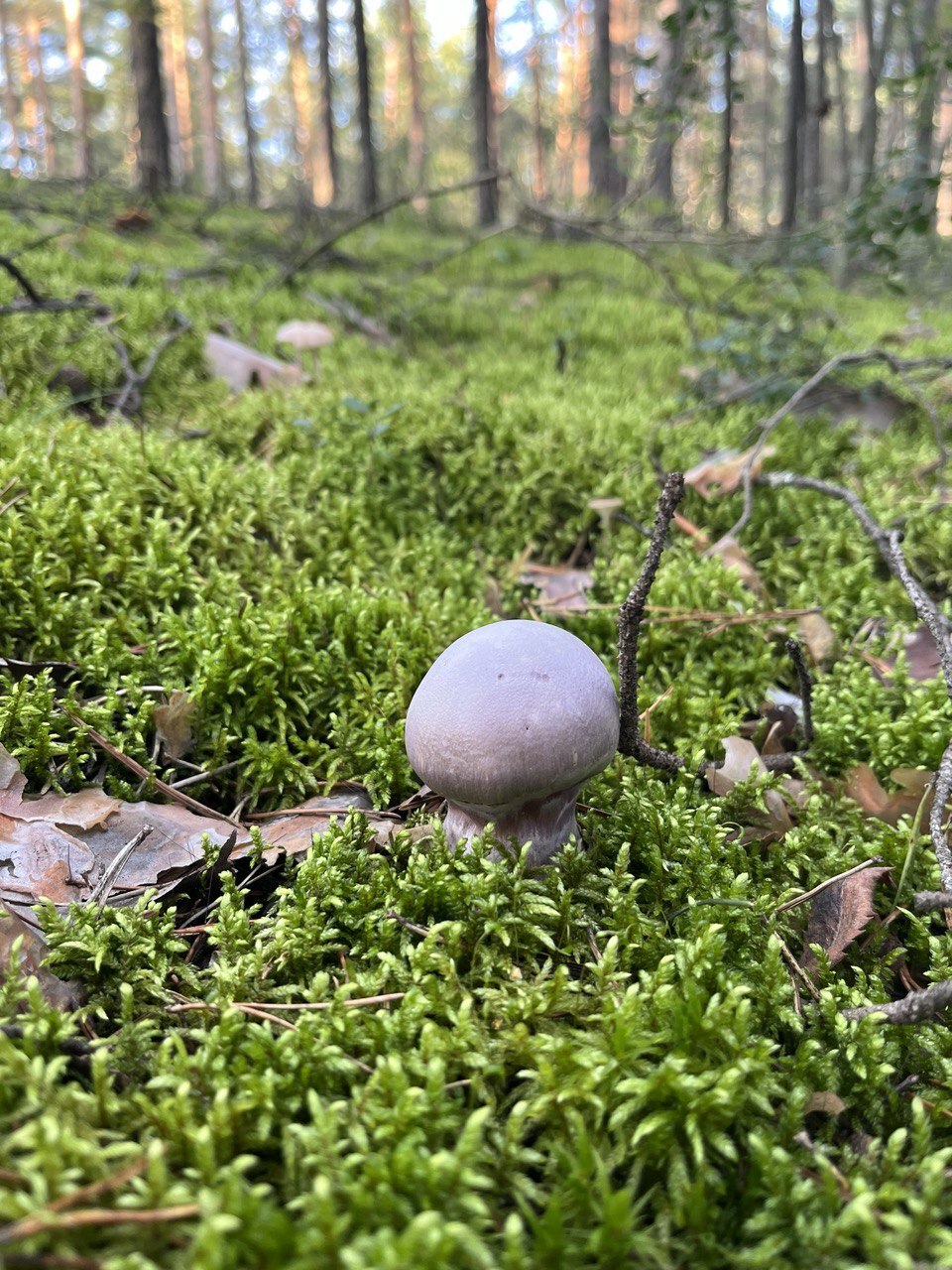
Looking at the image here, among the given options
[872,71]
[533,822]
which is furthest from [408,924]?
[872,71]

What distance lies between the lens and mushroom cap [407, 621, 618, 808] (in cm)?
153

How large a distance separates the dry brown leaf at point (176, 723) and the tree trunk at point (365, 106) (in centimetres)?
936

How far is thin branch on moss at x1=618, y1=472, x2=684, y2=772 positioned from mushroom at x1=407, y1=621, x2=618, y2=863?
0.33ft

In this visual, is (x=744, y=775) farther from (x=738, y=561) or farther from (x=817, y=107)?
(x=817, y=107)

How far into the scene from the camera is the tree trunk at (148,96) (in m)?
8.59

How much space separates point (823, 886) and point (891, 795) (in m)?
0.45

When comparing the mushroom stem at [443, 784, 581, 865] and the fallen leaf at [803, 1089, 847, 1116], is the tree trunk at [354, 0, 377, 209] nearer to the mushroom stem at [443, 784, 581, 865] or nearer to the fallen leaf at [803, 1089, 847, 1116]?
the mushroom stem at [443, 784, 581, 865]

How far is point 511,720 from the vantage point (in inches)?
60.4

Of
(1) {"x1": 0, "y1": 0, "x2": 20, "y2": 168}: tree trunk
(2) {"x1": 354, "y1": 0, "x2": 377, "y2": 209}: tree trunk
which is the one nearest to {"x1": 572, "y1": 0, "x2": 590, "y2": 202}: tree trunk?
(2) {"x1": 354, "y1": 0, "x2": 377, "y2": 209}: tree trunk

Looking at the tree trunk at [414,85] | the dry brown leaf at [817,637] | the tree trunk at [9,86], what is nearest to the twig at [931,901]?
the dry brown leaf at [817,637]

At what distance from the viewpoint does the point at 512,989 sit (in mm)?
1438

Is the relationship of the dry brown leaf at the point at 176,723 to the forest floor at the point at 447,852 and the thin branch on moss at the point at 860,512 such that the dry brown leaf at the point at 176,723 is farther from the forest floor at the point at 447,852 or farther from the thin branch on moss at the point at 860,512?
the thin branch on moss at the point at 860,512

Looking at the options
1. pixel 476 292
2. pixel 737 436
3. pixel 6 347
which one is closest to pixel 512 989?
pixel 737 436

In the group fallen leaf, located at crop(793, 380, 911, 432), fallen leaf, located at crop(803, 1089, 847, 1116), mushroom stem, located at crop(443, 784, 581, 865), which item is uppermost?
fallen leaf, located at crop(793, 380, 911, 432)
